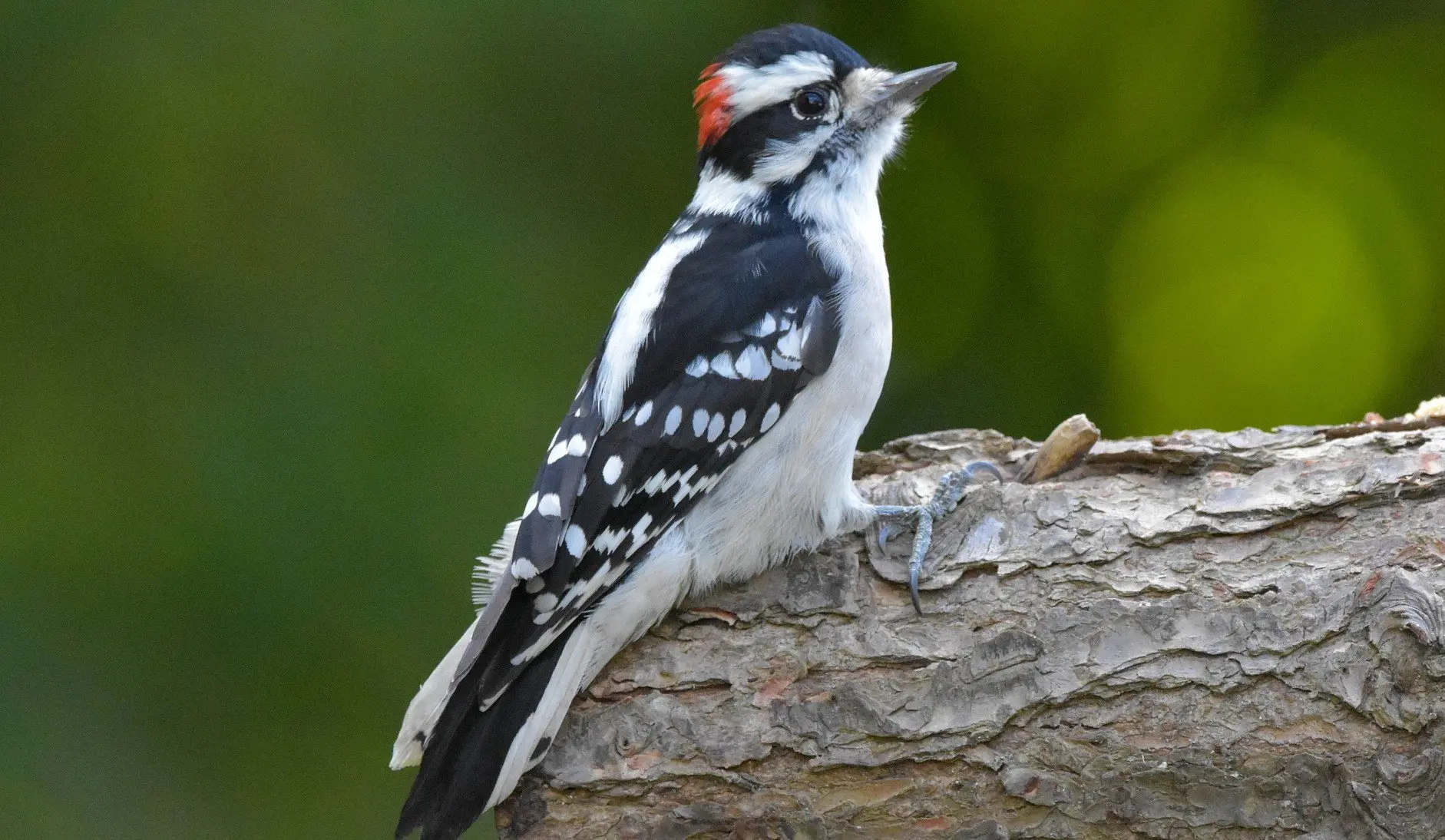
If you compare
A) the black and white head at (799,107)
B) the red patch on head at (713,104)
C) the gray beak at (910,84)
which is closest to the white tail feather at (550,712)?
the black and white head at (799,107)

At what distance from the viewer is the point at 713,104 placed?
253 cm

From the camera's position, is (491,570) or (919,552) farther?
(491,570)

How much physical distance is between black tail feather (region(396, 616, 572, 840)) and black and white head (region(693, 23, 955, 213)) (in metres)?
1.08

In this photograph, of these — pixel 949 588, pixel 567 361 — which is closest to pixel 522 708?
pixel 949 588

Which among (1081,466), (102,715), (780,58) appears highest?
(780,58)

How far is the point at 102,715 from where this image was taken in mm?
3055

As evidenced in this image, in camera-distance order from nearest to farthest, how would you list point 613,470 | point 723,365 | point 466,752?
point 466,752
point 613,470
point 723,365

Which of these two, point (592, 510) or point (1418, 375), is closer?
point (592, 510)

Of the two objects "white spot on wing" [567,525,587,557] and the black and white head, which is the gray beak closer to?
the black and white head

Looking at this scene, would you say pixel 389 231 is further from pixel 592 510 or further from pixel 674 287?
pixel 592 510

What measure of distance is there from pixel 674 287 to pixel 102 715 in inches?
75.5

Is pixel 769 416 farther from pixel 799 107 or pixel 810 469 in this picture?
pixel 799 107

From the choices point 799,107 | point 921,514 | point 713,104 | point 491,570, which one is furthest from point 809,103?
point 491,570

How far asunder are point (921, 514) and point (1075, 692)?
455 millimetres
